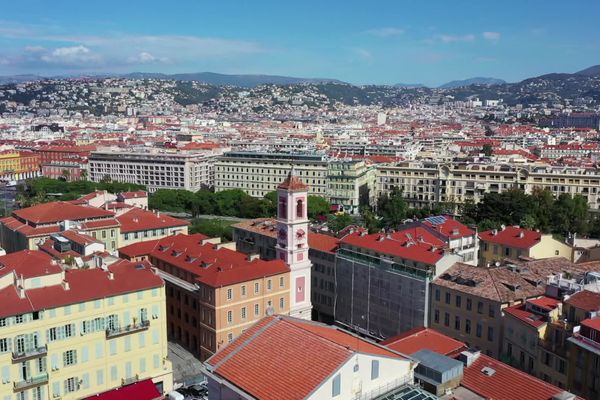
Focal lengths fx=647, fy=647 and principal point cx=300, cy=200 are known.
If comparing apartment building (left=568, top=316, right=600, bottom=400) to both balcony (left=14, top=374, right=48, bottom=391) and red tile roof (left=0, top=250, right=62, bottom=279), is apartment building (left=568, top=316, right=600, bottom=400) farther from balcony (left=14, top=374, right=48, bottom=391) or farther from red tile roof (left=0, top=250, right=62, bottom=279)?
red tile roof (left=0, top=250, right=62, bottom=279)

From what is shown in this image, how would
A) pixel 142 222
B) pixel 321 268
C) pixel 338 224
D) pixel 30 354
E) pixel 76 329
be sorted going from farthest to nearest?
pixel 338 224, pixel 142 222, pixel 321 268, pixel 76 329, pixel 30 354

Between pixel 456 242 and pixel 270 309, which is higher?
pixel 456 242

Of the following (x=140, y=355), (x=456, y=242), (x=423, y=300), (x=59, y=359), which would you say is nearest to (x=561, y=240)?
(x=456, y=242)

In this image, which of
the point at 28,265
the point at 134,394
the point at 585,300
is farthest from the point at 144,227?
the point at 585,300

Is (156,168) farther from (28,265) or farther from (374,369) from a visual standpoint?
(374,369)

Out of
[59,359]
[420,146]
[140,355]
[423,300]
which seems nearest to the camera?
[59,359]

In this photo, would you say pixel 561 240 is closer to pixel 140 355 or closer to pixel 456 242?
pixel 456 242
